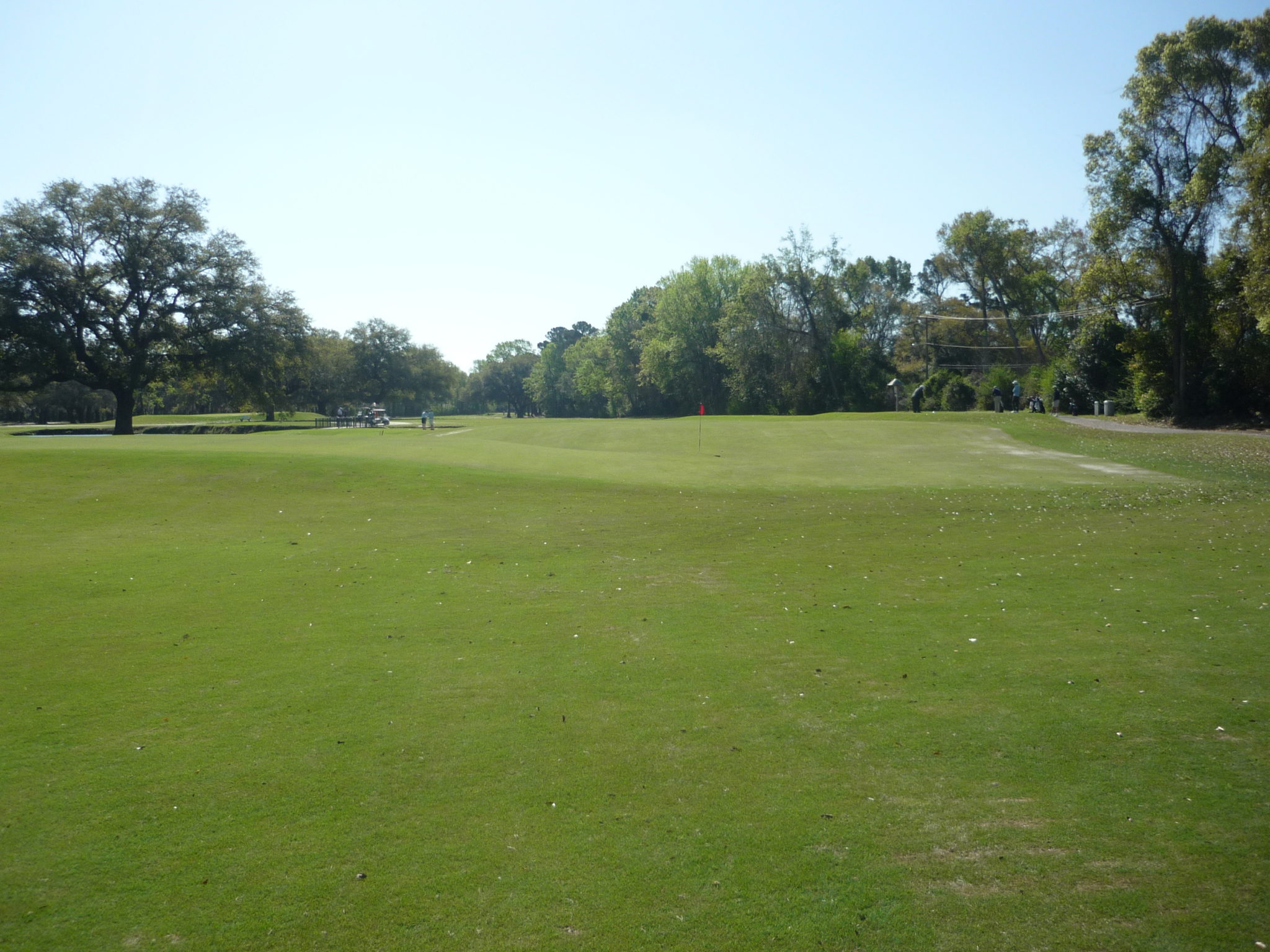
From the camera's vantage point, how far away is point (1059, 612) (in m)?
11.2

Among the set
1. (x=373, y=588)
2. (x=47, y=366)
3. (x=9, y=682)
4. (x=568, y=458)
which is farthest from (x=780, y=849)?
(x=47, y=366)

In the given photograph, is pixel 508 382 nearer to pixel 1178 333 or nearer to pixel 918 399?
pixel 918 399

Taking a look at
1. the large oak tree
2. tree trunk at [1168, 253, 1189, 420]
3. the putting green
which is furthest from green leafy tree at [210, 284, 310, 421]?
tree trunk at [1168, 253, 1189, 420]

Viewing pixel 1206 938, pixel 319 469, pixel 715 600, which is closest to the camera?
pixel 1206 938

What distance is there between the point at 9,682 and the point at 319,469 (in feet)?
58.6

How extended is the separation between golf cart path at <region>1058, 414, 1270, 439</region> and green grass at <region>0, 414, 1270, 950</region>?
29763 millimetres

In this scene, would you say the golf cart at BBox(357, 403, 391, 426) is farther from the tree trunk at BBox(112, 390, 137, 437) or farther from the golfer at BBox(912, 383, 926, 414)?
the golfer at BBox(912, 383, 926, 414)

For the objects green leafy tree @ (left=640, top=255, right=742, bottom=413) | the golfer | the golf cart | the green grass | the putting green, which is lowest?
the green grass

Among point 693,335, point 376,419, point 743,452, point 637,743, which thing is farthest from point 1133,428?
point 693,335

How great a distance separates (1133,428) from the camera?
4541 centimetres

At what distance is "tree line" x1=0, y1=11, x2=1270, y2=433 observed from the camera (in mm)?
46500

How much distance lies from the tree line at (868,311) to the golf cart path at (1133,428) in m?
3.09

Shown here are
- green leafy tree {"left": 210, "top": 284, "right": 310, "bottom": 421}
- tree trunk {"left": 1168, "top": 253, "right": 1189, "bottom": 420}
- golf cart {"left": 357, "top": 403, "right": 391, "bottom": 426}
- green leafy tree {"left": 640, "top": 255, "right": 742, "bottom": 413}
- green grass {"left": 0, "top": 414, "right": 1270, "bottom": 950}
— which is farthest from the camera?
green leafy tree {"left": 640, "top": 255, "right": 742, "bottom": 413}

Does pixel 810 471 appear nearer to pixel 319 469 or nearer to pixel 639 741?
pixel 319 469
